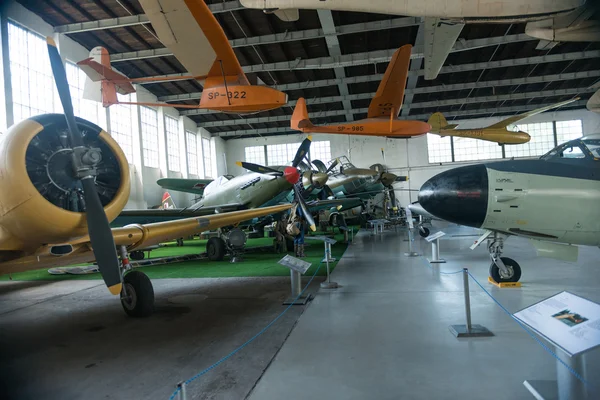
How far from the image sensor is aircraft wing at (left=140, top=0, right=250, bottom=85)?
7.86 m

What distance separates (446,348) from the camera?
3.38m

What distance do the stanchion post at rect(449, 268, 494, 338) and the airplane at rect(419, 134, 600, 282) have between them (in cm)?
151

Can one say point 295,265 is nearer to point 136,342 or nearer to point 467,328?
point 136,342

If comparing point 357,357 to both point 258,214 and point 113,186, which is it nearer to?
point 113,186

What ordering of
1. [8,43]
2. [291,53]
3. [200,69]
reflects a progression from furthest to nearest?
[291,53]
[8,43]
[200,69]

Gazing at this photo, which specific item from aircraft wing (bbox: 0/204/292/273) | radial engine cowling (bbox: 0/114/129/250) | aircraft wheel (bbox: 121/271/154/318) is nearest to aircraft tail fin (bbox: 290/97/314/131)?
aircraft wing (bbox: 0/204/292/273)

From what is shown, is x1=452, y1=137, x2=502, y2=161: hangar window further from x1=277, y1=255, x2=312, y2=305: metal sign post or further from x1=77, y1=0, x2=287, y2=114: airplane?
x1=277, y1=255, x2=312, y2=305: metal sign post

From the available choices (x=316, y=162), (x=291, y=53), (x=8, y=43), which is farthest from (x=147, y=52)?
(x=316, y=162)

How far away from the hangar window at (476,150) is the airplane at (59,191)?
2853 centimetres

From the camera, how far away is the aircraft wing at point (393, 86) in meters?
10.2

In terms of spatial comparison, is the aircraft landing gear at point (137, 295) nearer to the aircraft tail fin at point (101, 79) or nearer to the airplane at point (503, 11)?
the airplane at point (503, 11)

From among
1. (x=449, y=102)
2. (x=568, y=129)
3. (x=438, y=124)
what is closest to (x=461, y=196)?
(x=438, y=124)

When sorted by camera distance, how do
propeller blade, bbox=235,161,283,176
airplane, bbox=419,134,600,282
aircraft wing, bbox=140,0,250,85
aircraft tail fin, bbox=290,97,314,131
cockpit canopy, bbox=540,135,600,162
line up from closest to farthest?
airplane, bbox=419,134,600,282 < cockpit canopy, bbox=540,135,600,162 < aircraft wing, bbox=140,0,250,85 < propeller blade, bbox=235,161,283,176 < aircraft tail fin, bbox=290,97,314,131

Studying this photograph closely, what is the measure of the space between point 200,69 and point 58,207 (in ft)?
24.2
